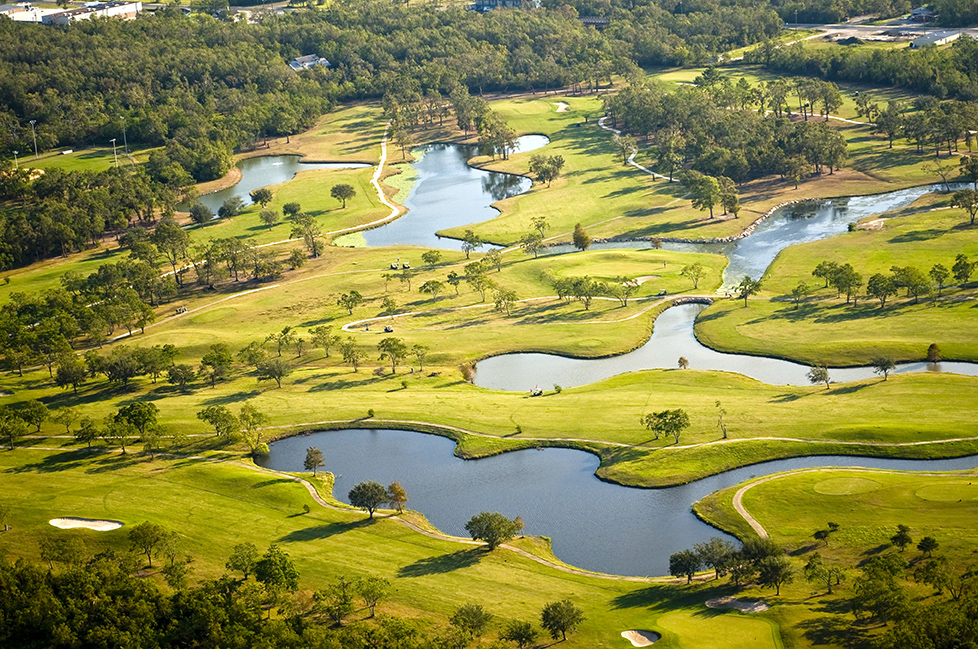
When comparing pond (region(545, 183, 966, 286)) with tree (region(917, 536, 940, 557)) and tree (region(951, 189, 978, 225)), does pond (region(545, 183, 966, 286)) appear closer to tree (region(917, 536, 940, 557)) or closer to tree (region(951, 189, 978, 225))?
tree (region(951, 189, 978, 225))

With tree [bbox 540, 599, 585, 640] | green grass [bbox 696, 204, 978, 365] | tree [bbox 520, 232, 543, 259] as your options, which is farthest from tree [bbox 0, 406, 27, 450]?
green grass [bbox 696, 204, 978, 365]

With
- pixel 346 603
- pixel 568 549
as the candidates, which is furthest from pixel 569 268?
pixel 346 603

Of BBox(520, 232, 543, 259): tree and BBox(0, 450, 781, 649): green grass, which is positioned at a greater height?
BBox(520, 232, 543, 259): tree

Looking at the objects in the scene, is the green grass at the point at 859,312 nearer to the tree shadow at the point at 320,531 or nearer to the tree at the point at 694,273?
the tree at the point at 694,273

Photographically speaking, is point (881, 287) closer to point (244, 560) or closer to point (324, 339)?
point (324, 339)

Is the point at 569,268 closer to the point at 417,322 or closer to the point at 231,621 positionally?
the point at 417,322

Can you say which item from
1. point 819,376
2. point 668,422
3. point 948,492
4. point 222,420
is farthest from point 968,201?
point 222,420
